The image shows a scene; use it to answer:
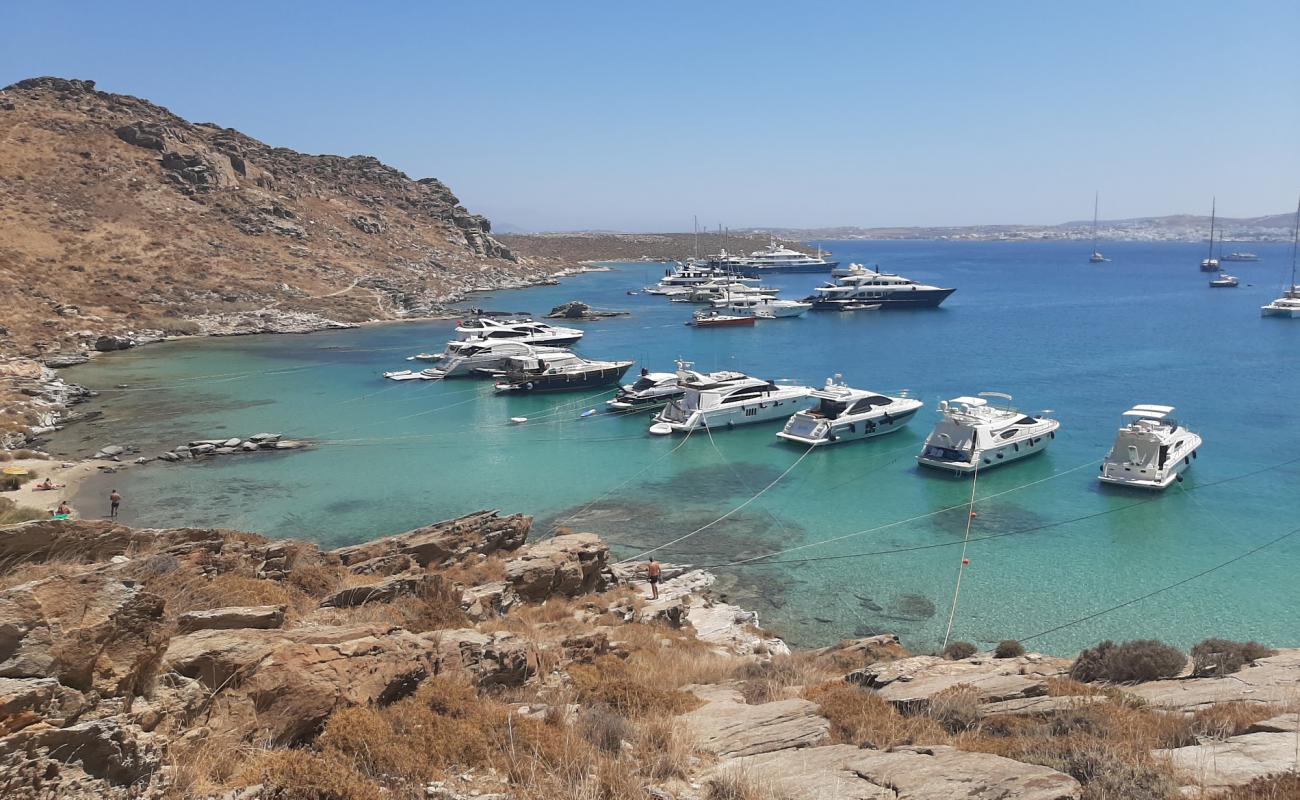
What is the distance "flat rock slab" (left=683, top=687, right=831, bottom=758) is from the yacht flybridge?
3656 cm

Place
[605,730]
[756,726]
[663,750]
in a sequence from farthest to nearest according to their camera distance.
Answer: [756,726], [605,730], [663,750]

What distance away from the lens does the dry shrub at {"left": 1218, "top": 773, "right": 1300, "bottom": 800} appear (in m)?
5.99

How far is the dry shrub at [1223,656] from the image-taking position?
11359 millimetres

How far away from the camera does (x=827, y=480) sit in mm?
29453

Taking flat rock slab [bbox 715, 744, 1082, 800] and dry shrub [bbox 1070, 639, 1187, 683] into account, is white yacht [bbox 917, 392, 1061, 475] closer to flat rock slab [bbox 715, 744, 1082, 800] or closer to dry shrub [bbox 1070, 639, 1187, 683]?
dry shrub [bbox 1070, 639, 1187, 683]

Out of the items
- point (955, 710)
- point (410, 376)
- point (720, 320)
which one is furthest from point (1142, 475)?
point (720, 320)

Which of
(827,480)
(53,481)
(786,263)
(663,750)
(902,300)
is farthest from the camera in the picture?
(786,263)

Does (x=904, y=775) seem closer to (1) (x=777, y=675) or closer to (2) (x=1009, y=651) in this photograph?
(1) (x=777, y=675)

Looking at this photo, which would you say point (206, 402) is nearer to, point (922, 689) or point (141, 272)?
point (141, 272)

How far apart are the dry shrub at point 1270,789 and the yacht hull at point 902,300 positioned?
80.7m

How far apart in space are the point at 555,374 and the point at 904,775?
130 feet

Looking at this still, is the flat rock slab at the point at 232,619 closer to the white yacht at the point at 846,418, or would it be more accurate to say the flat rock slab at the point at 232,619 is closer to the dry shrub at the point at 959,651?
the dry shrub at the point at 959,651

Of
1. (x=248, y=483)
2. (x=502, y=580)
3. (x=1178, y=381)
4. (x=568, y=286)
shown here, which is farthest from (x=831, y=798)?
(x=568, y=286)

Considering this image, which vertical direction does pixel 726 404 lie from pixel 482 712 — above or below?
A: below
